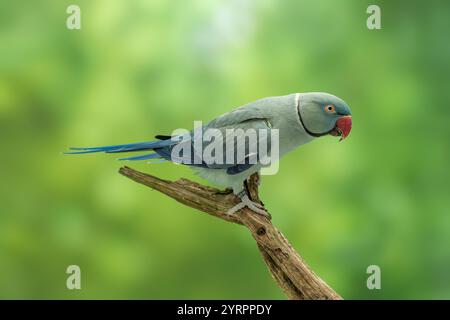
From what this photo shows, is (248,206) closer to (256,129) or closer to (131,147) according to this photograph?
(256,129)

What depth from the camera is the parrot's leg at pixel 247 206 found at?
2075 mm

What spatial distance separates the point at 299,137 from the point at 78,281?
124 cm

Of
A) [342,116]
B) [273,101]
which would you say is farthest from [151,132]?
[342,116]

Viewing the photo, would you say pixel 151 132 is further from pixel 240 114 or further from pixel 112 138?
pixel 240 114

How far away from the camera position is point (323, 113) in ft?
6.56

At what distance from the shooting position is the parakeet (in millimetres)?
1999

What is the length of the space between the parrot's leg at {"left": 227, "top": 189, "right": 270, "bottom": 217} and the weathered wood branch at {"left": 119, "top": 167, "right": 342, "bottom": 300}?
0.04ft

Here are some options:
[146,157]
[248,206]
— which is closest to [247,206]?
[248,206]

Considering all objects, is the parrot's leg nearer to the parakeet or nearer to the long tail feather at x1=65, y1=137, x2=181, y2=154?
the parakeet

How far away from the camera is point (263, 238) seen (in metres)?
2.04

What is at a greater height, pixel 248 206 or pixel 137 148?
pixel 137 148

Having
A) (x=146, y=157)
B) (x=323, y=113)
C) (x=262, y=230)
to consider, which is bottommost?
(x=262, y=230)

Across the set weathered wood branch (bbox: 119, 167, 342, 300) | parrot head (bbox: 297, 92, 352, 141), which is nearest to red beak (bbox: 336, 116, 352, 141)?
parrot head (bbox: 297, 92, 352, 141)

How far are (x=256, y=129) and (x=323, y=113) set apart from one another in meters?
0.23
